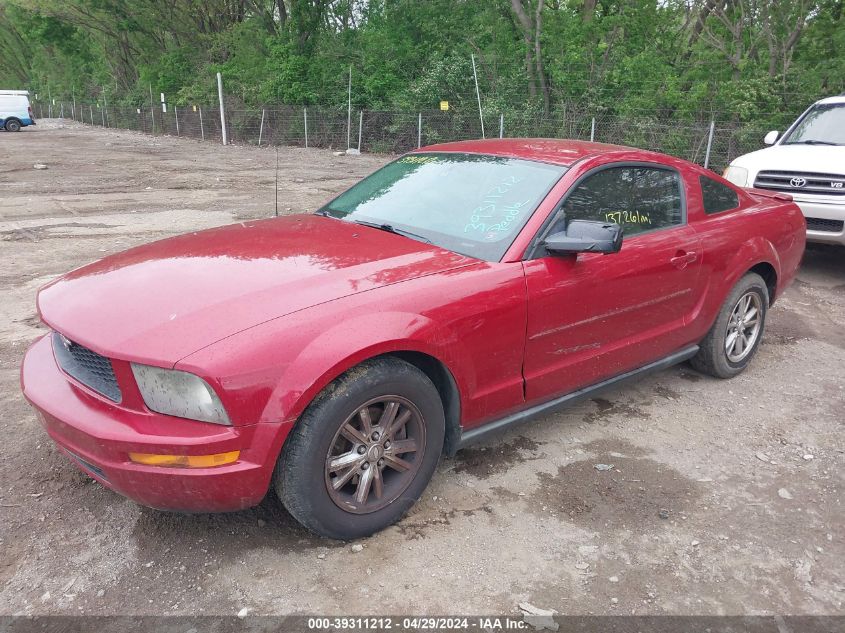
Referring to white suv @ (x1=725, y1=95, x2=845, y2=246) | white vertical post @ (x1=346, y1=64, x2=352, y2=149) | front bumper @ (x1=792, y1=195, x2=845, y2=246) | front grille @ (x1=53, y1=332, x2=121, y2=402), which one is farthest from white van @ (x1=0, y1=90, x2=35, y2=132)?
front grille @ (x1=53, y1=332, x2=121, y2=402)

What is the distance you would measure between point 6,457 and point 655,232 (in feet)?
12.0

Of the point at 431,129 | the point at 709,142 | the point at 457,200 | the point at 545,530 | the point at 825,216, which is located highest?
the point at 431,129

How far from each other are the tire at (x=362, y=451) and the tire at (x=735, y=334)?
2367 millimetres

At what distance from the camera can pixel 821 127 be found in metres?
8.08

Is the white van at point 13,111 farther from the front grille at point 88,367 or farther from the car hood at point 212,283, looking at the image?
the front grille at point 88,367

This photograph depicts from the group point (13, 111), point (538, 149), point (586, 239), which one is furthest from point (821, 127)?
point (13, 111)

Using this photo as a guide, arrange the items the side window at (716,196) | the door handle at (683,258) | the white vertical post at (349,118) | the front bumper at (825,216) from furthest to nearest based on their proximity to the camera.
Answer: the white vertical post at (349,118), the front bumper at (825,216), the side window at (716,196), the door handle at (683,258)

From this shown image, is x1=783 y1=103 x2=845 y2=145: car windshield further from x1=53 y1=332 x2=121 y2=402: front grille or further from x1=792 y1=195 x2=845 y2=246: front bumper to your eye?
x1=53 y1=332 x2=121 y2=402: front grille

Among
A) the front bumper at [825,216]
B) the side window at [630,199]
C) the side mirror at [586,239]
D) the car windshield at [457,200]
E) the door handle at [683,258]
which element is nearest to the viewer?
the side mirror at [586,239]

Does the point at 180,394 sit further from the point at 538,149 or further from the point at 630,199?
the point at 630,199

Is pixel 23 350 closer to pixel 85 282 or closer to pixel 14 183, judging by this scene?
pixel 85 282

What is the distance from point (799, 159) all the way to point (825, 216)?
852 mm

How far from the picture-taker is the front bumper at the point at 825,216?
6879 mm

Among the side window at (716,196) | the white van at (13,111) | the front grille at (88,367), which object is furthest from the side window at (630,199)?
the white van at (13,111)
